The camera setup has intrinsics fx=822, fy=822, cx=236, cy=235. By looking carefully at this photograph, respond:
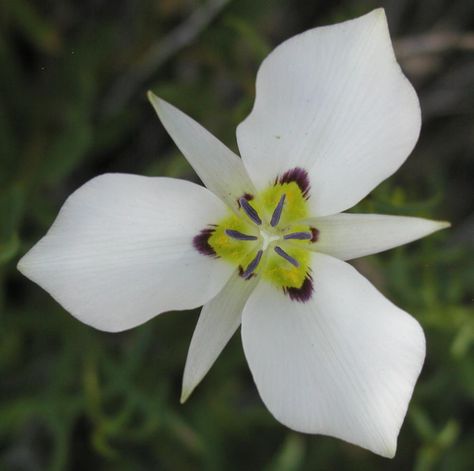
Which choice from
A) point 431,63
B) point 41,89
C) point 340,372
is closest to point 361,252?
point 340,372

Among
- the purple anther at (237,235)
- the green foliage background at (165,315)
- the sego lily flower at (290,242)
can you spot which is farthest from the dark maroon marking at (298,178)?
the green foliage background at (165,315)

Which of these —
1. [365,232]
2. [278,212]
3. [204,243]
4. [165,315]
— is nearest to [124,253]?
[204,243]

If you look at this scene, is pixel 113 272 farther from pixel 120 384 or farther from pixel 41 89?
pixel 41 89

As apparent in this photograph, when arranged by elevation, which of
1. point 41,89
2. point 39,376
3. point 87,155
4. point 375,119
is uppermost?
point 41,89

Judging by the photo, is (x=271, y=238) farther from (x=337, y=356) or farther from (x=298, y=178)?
(x=337, y=356)

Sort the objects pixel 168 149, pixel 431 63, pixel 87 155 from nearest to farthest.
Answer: pixel 87 155
pixel 168 149
pixel 431 63

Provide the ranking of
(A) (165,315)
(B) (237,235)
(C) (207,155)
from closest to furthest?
(C) (207,155), (B) (237,235), (A) (165,315)

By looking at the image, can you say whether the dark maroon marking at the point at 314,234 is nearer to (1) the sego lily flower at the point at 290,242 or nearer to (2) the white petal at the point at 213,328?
(1) the sego lily flower at the point at 290,242
